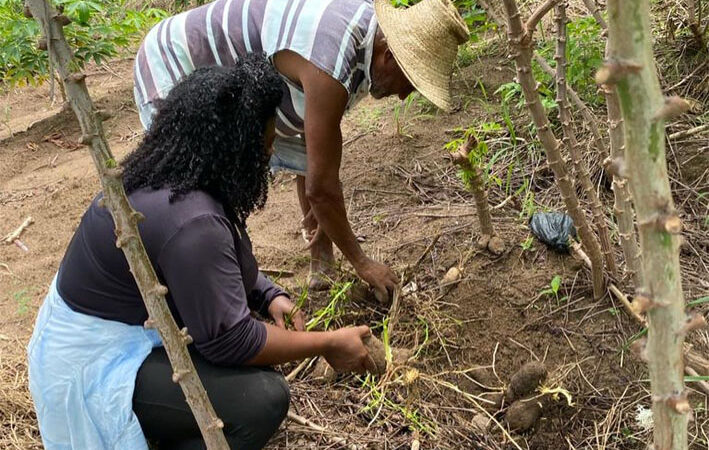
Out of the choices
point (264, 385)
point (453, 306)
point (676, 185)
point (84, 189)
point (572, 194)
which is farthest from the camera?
point (84, 189)

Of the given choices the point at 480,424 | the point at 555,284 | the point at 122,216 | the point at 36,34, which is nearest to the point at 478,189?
the point at 555,284

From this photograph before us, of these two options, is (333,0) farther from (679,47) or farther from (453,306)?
(679,47)

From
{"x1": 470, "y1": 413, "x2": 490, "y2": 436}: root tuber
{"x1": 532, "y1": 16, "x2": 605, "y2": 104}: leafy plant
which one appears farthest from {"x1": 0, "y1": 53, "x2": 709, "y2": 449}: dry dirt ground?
{"x1": 532, "y1": 16, "x2": 605, "y2": 104}: leafy plant

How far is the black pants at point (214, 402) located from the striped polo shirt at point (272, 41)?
0.93m

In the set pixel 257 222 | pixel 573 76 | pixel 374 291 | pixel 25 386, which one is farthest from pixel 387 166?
pixel 25 386

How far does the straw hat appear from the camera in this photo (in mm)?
2059

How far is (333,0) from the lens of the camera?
217 cm

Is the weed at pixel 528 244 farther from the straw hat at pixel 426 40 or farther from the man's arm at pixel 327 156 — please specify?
the straw hat at pixel 426 40

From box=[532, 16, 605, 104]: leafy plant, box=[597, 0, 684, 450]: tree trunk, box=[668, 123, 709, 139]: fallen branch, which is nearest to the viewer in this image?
box=[597, 0, 684, 450]: tree trunk

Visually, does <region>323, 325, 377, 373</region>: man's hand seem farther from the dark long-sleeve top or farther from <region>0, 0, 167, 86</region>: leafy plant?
<region>0, 0, 167, 86</region>: leafy plant

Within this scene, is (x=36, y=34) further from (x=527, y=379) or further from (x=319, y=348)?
(x=527, y=379)

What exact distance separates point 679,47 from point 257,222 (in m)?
2.37

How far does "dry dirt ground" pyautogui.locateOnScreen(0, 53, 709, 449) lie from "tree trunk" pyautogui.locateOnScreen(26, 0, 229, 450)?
0.94 metres

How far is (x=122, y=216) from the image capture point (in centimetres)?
105
